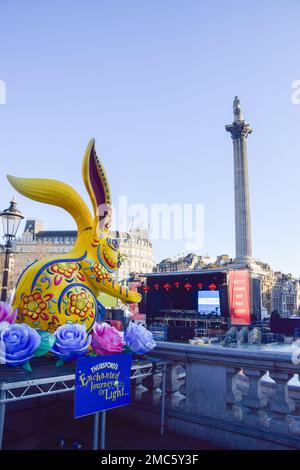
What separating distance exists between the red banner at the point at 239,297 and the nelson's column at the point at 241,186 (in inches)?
364

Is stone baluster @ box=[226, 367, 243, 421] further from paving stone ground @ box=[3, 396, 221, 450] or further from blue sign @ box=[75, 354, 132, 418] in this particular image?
blue sign @ box=[75, 354, 132, 418]

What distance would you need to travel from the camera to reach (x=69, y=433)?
5332mm

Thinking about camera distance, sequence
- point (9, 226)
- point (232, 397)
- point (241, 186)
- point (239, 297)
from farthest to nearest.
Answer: point (241, 186) < point (239, 297) < point (9, 226) < point (232, 397)

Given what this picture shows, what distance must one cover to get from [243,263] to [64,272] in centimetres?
3535

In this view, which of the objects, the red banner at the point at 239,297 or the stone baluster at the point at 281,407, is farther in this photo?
the red banner at the point at 239,297

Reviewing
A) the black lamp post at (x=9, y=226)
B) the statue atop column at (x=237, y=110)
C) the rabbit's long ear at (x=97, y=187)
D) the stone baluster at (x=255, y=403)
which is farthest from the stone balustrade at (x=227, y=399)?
the statue atop column at (x=237, y=110)

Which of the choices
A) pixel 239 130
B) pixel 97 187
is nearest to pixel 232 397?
pixel 97 187

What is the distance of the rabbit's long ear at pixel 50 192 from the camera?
597 cm

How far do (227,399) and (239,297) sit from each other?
25.9 meters

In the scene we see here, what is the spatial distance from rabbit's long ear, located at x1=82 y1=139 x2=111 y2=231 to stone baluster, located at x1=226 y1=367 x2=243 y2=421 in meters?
3.24

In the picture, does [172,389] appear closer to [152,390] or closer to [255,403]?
[152,390]

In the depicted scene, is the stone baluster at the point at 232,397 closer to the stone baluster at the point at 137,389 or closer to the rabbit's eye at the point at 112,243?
the stone baluster at the point at 137,389

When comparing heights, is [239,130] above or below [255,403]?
above
